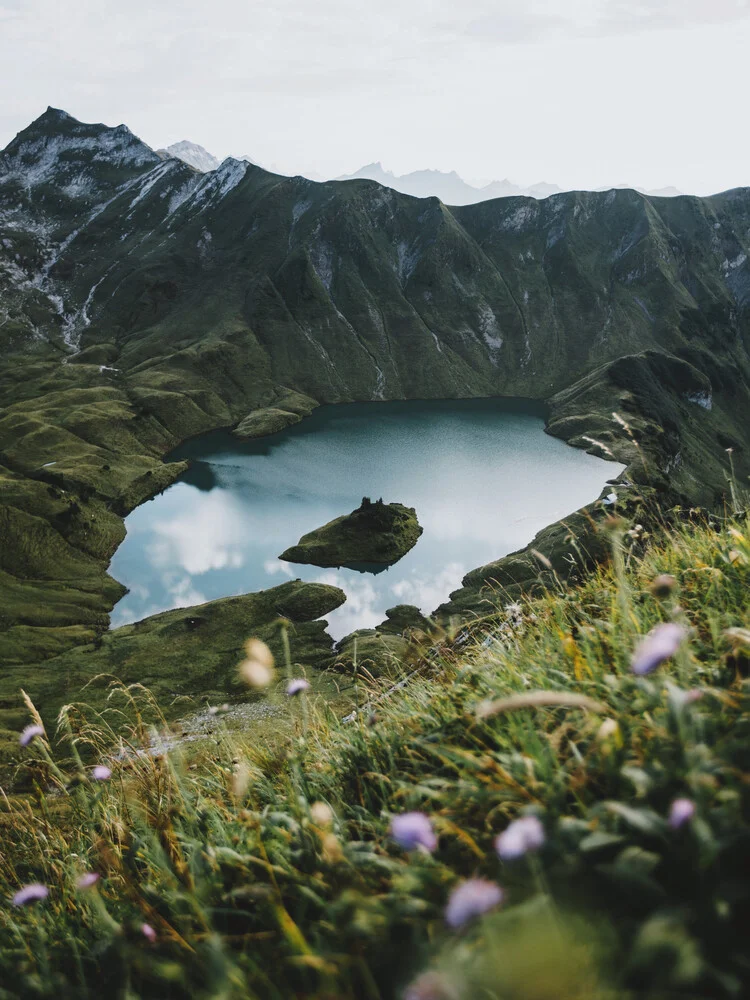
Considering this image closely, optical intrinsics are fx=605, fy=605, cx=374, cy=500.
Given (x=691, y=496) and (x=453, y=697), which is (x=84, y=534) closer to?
(x=453, y=697)

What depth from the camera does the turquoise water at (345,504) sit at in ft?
333

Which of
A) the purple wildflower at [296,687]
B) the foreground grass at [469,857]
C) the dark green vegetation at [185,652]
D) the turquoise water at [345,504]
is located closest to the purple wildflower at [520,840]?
the foreground grass at [469,857]

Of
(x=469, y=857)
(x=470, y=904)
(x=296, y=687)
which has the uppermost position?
(x=470, y=904)

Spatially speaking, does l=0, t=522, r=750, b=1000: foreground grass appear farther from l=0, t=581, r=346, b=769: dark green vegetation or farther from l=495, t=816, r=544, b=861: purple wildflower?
l=0, t=581, r=346, b=769: dark green vegetation

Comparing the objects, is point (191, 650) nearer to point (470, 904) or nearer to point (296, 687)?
point (296, 687)

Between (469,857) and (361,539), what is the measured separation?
107094 millimetres

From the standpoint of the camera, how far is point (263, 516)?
125812 millimetres

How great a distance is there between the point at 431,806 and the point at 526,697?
171cm

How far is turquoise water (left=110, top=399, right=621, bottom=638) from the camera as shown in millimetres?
101625

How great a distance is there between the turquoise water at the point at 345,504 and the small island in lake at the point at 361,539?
208cm

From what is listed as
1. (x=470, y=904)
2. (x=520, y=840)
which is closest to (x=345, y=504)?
(x=520, y=840)

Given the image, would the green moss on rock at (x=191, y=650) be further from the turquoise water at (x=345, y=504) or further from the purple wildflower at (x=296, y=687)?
the purple wildflower at (x=296, y=687)

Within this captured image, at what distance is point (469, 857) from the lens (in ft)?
10.7

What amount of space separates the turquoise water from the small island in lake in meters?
2.08
